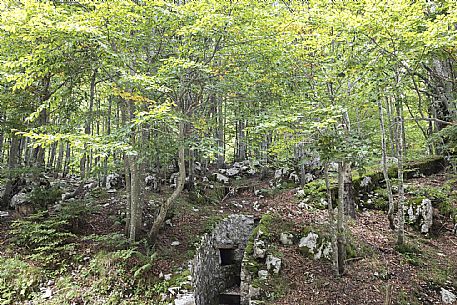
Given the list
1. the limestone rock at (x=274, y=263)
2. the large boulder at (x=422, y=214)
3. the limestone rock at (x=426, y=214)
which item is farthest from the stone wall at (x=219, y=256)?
the limestone rock at (x=426, y=214)

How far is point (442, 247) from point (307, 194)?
453 centimetres

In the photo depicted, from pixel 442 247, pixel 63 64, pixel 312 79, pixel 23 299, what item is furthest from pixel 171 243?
pixel 442 247

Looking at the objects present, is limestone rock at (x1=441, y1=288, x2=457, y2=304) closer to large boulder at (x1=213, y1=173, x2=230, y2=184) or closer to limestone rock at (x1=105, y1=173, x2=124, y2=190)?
large boulder at (x1=213, y1=173, x2=230, y2=184)

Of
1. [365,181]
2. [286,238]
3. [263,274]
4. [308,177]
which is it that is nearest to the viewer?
[263,274]

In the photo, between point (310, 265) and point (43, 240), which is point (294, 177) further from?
point (43, 240)

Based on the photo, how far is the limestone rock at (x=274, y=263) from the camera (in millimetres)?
7043

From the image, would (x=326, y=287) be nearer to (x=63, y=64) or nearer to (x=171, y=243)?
(x=171, y=243)

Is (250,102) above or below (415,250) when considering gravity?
above

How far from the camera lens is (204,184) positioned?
13.6m

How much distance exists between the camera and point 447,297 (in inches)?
228

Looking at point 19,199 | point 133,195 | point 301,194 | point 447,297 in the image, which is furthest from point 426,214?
point 19,199

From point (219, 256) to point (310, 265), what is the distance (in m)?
3.67

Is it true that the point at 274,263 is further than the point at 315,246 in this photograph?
No

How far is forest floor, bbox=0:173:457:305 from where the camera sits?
5871mm
